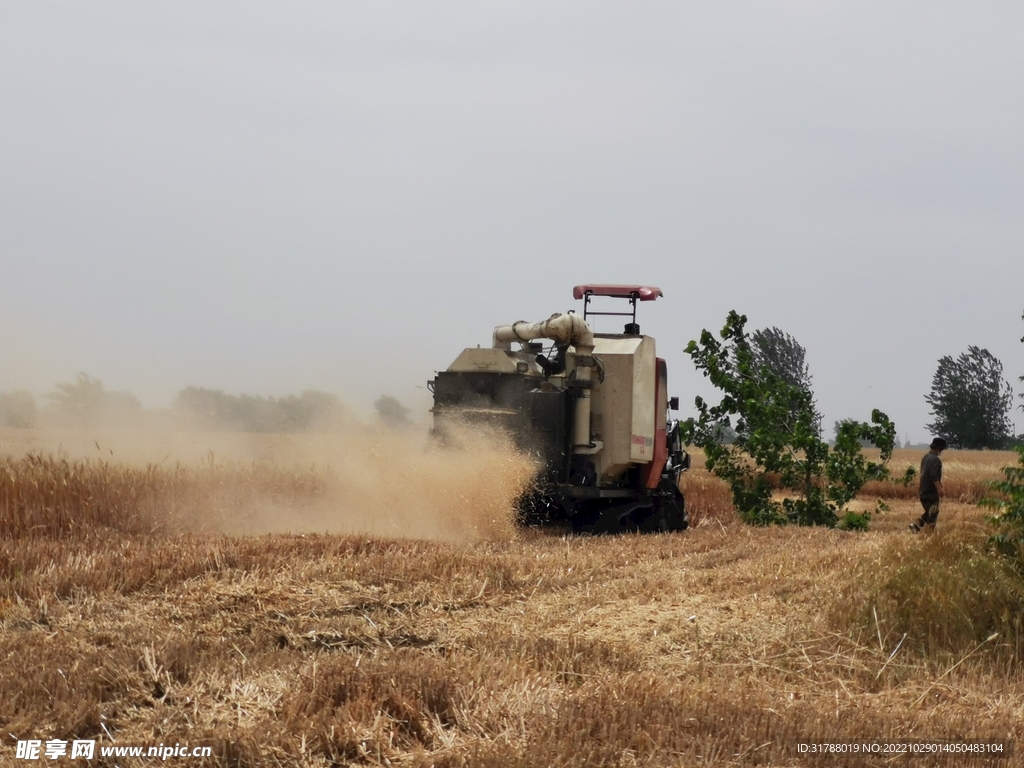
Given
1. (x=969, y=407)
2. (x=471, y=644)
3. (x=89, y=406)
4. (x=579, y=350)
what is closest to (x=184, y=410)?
(x=89, y=406)

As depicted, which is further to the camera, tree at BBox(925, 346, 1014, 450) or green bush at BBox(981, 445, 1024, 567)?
tree at BBox(925, 346, 1014, 450)

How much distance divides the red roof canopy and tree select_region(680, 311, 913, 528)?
366cm

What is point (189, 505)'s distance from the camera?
12.5m

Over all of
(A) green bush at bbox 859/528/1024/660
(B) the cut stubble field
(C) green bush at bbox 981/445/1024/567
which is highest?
(C) green bush at bbox 981/445/1024/567

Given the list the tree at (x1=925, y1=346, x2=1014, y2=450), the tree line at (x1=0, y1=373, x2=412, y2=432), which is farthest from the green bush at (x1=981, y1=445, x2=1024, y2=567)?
the tree at (x1=925, y1=346, x2=1014, y2=450)

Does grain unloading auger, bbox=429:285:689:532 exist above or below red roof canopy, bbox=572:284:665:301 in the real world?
below

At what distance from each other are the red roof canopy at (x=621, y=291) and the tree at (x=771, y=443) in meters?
3.66

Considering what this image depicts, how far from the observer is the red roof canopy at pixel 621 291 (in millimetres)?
14039

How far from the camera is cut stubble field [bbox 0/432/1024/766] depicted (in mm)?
4594

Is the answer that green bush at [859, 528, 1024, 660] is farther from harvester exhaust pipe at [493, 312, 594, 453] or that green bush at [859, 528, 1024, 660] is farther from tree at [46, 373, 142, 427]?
tree at [46, 373, 142, 427]

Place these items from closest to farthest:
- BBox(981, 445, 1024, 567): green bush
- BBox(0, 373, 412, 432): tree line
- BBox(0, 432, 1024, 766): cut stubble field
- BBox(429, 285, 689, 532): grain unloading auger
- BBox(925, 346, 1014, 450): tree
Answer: BBox(0, 432, 1024, 766): cut stubble field < BBox(981, 445, 1024, 567): green bush < BBox(429, 285, 689, 532): grain unloading auger < BBox(0, 373, 412, 432): tree line < BBox(925, 346, 1014, 450): tree

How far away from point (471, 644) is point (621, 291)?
841 centimetres

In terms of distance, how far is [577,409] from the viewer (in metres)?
13.2

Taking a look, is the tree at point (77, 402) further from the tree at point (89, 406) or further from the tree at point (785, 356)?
the tree at point (785, 356)
